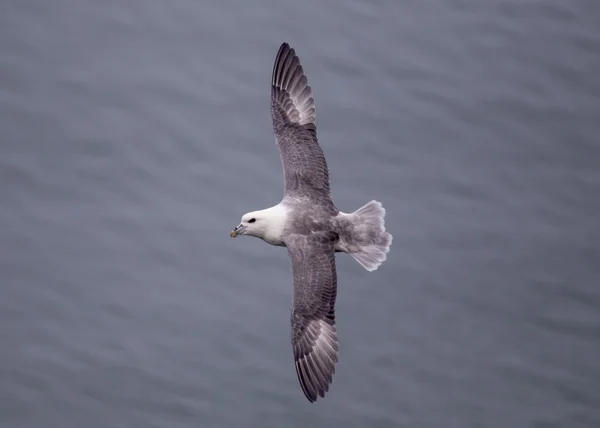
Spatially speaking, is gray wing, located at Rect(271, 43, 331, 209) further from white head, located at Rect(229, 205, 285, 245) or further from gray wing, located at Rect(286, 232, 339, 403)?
gray wing, located at Rect(286, 232, 339, 403)

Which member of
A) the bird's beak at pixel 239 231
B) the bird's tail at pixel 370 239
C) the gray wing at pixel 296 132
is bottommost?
the bird's beak at pixel 239 231

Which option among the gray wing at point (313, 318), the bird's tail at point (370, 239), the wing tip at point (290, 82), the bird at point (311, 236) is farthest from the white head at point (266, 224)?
the wing tip at point (290, 82)

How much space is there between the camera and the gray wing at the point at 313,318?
12.3 meters

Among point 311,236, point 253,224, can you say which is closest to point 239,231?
point 253,224

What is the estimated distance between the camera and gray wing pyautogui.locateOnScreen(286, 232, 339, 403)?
1233cm

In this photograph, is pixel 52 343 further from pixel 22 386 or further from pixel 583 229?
pixel 583 229

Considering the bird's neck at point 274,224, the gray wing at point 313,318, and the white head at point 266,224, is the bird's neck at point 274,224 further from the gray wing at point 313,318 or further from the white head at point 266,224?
the gray wing at point 313,318

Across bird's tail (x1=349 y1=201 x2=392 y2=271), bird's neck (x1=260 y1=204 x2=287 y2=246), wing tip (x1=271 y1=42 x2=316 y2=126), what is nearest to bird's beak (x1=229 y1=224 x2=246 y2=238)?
bird's neck (x1=260 y1=204 x2=287 y2=246)

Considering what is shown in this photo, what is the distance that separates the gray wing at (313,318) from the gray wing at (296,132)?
804 millimetres

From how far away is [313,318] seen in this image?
1239 centimetres

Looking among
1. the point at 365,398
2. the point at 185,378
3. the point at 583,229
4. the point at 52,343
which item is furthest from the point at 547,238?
the point at 52,343

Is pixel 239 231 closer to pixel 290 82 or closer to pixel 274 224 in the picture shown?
pixel 274 224

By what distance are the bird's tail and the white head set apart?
0.77 meters

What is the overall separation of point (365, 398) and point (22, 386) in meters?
4.00
